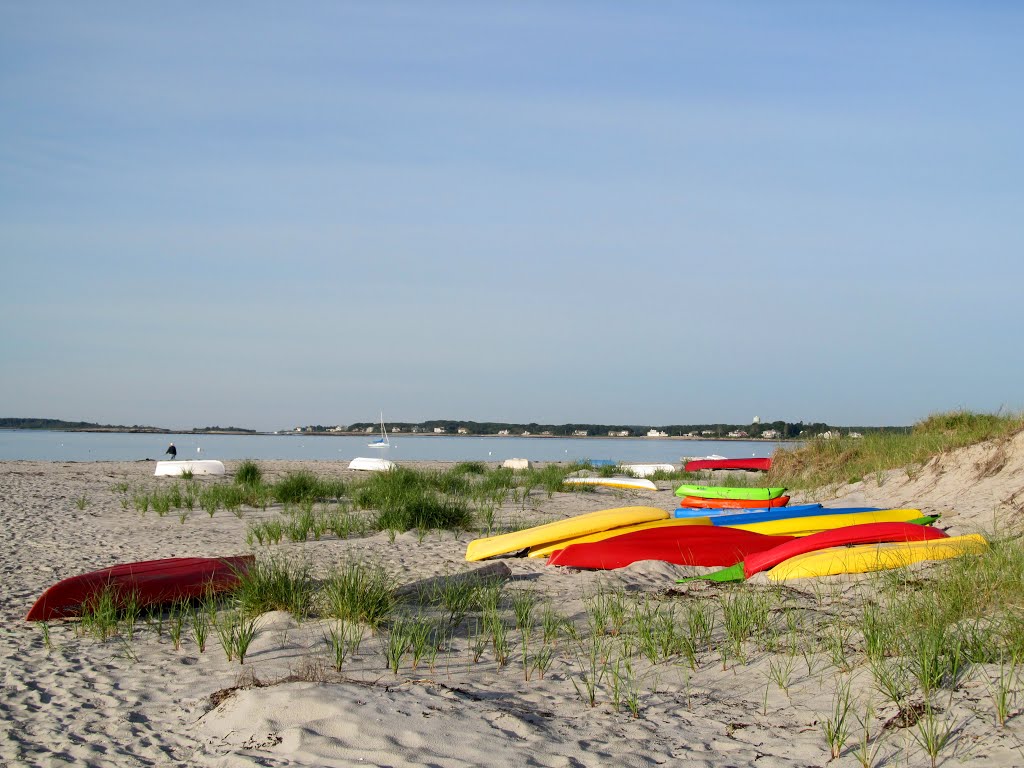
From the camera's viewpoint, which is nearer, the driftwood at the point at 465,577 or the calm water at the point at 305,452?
the driftwood at the point at 465,577

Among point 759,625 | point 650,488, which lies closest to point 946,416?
point 650,488

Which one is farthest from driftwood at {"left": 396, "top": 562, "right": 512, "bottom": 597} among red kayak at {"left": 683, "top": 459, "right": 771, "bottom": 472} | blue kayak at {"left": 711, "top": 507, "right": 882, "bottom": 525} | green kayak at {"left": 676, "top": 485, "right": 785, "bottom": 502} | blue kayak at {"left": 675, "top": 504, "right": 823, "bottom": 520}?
red kayak at {"left": 683, "top": 459, "right": 771, "bottom": 472}

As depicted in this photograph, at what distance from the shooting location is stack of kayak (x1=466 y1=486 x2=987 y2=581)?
18.0ft

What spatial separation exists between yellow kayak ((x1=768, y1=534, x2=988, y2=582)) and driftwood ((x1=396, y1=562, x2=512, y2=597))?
178 centimetres

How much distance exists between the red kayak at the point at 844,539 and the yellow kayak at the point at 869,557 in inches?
5.5

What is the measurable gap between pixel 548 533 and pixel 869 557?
8.49 ft

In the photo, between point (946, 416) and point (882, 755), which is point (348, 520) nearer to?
point (882, 755)

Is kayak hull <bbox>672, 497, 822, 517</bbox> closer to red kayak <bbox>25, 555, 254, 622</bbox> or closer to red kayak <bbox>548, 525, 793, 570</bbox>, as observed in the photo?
red kayak <bbox>548, 525, 793, 570</bbox>

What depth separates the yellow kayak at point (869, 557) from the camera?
5312mm

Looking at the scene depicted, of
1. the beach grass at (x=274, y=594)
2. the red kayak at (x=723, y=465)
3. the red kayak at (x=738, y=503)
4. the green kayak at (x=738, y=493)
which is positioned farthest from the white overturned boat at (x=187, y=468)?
the beach grass at (x=274, y=594)

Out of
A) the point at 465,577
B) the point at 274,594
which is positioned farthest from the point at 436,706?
the point at 465,577

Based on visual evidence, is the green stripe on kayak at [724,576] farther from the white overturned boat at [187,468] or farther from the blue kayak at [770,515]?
the white overturned boat at [187,468]

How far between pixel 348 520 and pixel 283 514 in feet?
5.65

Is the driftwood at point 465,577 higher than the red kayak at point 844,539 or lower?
lower
